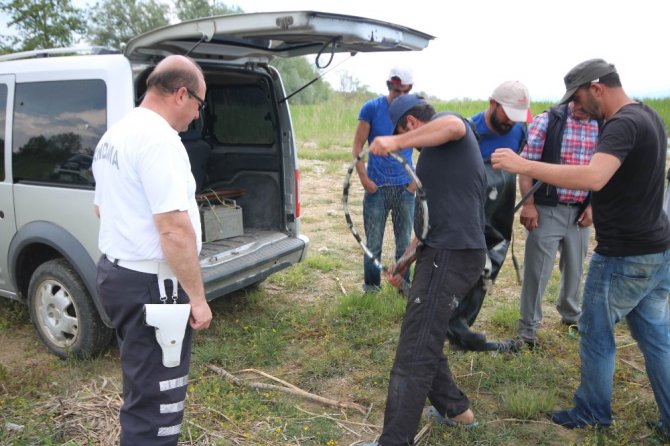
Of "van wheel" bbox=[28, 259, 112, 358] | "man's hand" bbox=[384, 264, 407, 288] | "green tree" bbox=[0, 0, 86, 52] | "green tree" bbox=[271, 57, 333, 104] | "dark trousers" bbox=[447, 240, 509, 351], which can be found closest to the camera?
"man's hand" bbox=[384, 264, 407, 288]

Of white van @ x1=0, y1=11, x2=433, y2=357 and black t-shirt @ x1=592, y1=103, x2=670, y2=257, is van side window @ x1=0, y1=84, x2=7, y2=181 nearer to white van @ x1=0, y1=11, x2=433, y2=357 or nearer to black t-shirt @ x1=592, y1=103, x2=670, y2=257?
white van @ x1=0, y1=11, x2=433, y2=357

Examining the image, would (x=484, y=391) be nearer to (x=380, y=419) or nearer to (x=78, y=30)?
(x=380, y=419)

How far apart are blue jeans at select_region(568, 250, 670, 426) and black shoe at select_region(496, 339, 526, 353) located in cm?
89

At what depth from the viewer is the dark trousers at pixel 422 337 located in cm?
274

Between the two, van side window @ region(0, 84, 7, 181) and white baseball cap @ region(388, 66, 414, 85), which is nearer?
van side window @ region(0, 84, 7, 181)

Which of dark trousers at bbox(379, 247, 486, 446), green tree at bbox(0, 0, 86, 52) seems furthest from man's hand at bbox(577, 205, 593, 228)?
green tree at bbox(0, 0, 86, 52)

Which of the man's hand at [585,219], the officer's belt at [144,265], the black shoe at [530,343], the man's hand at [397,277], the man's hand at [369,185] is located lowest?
the black shoe at [530,343]

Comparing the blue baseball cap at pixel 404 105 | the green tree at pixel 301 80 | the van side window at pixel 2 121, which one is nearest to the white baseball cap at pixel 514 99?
the blue baseball cap at pixel 404 105

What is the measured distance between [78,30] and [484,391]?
1367 centimetres

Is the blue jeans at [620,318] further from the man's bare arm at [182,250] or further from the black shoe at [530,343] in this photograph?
the man's bare arm at [182,250]

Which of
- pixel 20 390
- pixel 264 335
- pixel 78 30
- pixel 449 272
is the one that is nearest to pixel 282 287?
pixel 264 335

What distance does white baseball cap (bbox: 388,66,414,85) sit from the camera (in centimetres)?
458

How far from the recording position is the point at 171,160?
221 centimetres

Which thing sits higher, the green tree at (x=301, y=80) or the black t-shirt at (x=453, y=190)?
the green tree at (x=301, y=80)
